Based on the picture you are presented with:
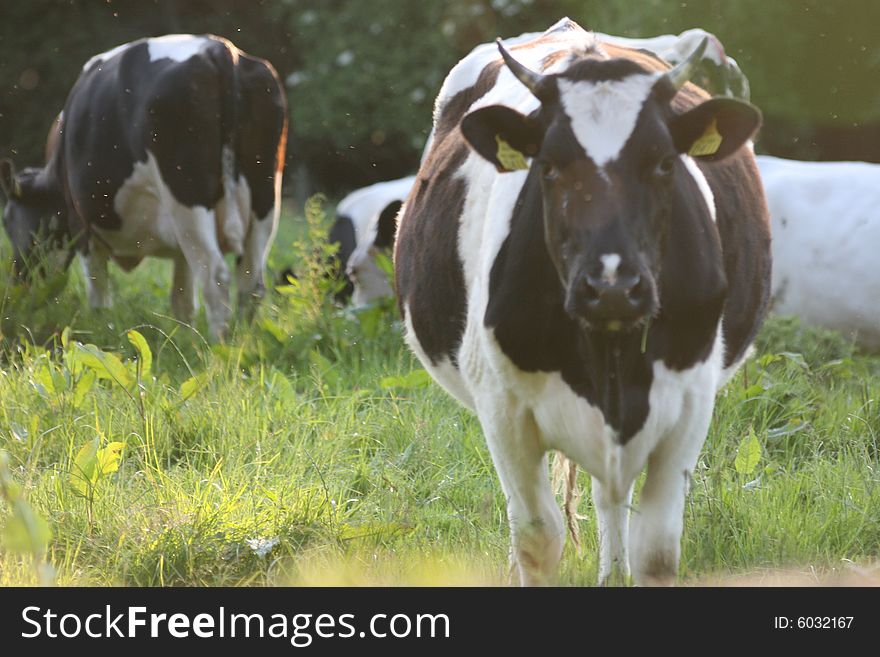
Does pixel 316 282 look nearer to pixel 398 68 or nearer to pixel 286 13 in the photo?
pixel 398 68

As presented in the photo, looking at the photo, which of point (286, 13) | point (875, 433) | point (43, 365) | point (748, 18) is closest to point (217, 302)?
point (43, 365)

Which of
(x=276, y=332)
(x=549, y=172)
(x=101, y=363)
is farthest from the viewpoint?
(x=276, y=332)

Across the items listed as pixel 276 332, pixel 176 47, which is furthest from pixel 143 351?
pixel 176 47

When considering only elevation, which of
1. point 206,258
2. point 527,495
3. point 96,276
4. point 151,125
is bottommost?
point 96,276

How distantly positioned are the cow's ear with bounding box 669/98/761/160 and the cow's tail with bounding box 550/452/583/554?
114cm

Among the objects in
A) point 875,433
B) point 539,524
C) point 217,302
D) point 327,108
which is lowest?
point 327,108

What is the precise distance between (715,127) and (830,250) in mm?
3875

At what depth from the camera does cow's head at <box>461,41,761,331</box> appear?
9.32ft

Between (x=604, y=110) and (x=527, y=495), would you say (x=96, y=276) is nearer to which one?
(x=527, y=495)

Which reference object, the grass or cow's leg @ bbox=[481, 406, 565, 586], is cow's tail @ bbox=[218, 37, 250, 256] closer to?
the grass

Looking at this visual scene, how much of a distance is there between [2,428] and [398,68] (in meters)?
13.5

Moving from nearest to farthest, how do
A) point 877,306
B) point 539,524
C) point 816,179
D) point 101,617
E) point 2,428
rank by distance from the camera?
point 101,617 → point 539,524 → point 2,428 → point 877,306 → point 816,179

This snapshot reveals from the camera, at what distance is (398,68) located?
17.7m

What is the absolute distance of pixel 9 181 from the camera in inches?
330
